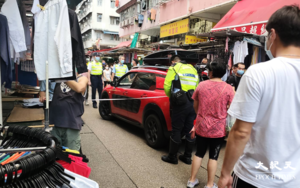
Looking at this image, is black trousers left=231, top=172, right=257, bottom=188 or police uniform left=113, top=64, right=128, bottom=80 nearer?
black trousers left=231, top=172, right=257, bottom=188

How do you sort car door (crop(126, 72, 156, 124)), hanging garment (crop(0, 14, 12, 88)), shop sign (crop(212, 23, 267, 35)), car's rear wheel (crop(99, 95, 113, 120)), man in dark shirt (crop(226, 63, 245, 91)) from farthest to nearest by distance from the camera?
car's rear wheel (crop(99, 95, 113, 120)), shop sign (crop(212, 23, 267, 35)), man in dark shirt (crop(226, 63, 245, 91)), car door (crop(126, 72, 156, 124)), hanging garment (crop(0, 14, 12, 88))

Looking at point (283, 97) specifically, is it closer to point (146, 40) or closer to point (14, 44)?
point (14, 44)

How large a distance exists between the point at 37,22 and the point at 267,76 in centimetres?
212

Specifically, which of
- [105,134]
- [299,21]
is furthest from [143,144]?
[299,21]

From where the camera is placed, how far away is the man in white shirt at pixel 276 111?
140cm

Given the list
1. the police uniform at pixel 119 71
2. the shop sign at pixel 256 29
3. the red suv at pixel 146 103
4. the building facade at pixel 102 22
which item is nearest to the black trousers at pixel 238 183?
the red suv at pixel 146 103

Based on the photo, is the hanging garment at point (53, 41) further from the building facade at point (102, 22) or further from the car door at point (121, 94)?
the building facade at point (102, 22)

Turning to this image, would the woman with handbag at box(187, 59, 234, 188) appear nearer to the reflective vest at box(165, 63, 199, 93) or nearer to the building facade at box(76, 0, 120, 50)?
the reflective vest at box(165, 63, 199, 93)

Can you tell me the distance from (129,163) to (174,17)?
13226 mm

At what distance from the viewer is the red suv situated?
183 inches

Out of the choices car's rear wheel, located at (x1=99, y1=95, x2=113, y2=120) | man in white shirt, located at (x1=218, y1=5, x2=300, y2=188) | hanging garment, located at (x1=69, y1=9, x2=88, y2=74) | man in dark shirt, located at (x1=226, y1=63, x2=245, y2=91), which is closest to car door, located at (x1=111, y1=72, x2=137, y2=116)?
car's rear wheel, located at (x1=99, y1=95, x2=113, y2=120)

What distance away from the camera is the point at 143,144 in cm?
529

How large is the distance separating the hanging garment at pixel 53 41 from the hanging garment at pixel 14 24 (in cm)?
63

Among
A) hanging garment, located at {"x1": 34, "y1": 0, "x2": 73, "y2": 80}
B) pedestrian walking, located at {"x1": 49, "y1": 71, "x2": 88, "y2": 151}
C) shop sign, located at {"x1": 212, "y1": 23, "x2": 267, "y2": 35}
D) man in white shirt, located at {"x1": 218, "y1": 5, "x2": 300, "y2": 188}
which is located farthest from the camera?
shop sign, located at {"x1": 212, "y1": 23, "x2": 267, "y2": 35}
